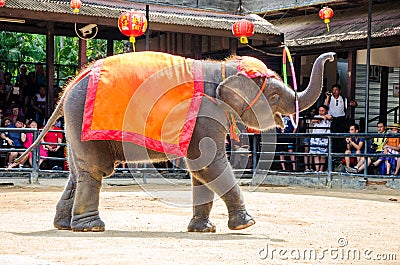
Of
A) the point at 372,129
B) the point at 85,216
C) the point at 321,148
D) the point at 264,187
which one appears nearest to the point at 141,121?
the point at 85,216

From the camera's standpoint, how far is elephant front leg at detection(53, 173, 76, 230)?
23.4 ft

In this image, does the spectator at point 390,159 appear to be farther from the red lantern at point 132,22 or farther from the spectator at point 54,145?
the spectator at point 54,145

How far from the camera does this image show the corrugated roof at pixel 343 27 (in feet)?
53.3

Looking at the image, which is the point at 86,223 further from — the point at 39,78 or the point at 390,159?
the point at 39,78

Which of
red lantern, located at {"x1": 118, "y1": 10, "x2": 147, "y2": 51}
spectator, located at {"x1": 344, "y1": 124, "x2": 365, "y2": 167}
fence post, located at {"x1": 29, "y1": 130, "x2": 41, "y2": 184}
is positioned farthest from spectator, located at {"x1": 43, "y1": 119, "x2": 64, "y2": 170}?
spectator, located at {"x1": 344, "y1": 124, "x2": 365, "y2": 167}

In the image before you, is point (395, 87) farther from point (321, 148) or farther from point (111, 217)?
point (111, 217)

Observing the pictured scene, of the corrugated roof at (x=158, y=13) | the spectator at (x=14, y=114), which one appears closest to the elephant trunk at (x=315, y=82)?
the corrugated roof at (x=158, y=13)

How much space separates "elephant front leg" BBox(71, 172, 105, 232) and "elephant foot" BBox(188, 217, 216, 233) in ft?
2.66

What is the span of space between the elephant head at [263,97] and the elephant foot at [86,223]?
5.07 feet

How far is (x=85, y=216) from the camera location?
6836 mm

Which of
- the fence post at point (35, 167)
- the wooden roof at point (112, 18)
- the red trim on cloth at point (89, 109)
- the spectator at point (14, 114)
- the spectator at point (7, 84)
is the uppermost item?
the wooden roof at point (112, 18)

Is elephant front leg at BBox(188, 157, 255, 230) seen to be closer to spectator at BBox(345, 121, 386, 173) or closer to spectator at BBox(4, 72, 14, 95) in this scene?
spectator at BBox(345, 121, 386, 173)

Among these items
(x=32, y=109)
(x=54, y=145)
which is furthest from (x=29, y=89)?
(x=54, y=145)

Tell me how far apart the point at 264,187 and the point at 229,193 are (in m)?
7.56
